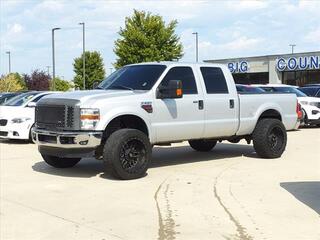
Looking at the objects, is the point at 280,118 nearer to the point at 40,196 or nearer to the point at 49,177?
the point at 49,177

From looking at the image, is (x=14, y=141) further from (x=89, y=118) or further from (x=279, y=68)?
(x=279, y=68)

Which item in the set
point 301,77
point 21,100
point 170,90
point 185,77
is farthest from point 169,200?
point 301,77

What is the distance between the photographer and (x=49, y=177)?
896 cm

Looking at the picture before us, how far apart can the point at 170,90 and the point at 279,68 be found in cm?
3660

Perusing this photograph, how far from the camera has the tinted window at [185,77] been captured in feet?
31.9

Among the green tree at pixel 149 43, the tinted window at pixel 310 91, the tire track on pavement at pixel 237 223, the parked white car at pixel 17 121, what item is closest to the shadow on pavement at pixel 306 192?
the tire track on pavement at pixel 237 223

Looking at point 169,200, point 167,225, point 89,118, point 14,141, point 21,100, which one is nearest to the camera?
point 167,225

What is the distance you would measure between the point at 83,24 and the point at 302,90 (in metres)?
26.5

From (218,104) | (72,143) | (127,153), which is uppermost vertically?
(218,104)

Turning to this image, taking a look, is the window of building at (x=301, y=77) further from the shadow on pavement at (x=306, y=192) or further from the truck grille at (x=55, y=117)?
the truck grille at (x=55, y=117)

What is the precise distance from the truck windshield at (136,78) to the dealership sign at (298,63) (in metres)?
34.0

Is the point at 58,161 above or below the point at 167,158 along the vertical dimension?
above

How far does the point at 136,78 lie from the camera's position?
968cm

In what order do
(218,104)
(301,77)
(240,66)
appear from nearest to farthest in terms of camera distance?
(218,104), (301,77), (240,66)
